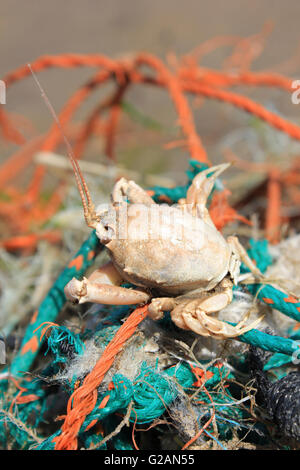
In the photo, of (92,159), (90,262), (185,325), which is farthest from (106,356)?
(92,159)

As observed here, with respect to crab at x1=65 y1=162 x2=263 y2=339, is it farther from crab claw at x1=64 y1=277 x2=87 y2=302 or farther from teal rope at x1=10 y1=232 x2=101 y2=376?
teal rope at x1=10 y1=232 x2=101 y2=376

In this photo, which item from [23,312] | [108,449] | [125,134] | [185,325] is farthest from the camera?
[125,134]

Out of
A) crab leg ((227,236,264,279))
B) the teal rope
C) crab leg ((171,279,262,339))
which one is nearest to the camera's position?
crab leg ((171,279,262,339))

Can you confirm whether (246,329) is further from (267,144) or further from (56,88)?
(56,88)

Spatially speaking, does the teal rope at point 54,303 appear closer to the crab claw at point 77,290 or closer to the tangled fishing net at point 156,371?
the tangled fishing net at point 156,371

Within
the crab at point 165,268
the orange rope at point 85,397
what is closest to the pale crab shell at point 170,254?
the crab at point 165,268

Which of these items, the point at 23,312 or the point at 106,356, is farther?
the point at 23,312

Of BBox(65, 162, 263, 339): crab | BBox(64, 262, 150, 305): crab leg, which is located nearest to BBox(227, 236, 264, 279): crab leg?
BBox(65, 162, 263, 339): crab
